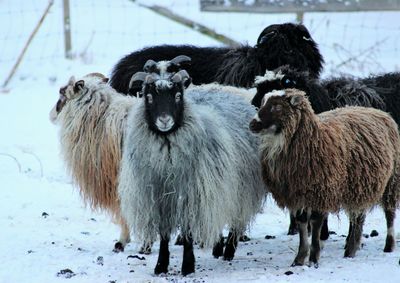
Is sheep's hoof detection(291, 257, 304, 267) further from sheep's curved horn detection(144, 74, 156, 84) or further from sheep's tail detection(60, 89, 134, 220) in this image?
sheep's curved horn detection(144, 74, 156, 84)

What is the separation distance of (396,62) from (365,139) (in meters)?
7.25

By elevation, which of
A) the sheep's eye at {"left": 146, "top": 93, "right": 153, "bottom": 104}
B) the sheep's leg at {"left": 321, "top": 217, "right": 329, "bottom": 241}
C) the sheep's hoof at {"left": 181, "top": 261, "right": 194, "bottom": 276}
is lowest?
the sheep's hoof at {"left": 181, "top": 261, "right": 194, "bottom": 276}

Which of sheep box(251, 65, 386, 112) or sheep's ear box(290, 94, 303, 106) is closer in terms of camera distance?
sheep's ear box(290, 94, 303, 106)

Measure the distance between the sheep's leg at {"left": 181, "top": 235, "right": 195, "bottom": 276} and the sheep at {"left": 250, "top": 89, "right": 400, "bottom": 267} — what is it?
875mm

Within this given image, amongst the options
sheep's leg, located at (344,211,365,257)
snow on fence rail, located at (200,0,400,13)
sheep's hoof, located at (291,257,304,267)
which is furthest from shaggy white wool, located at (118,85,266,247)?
snow on fence rail, located at (200,0,400,13)

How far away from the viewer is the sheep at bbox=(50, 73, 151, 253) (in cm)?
830

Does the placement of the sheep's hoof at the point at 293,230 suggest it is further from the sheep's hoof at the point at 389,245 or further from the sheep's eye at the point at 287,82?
the sheep's eye at the point at 287,82

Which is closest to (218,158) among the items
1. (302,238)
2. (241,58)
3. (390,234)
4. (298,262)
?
(302,238)

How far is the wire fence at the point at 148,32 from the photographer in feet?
49.3

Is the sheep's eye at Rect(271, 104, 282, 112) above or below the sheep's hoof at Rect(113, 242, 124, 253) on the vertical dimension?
above

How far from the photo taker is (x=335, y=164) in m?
7.31

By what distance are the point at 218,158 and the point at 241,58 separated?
2835mm

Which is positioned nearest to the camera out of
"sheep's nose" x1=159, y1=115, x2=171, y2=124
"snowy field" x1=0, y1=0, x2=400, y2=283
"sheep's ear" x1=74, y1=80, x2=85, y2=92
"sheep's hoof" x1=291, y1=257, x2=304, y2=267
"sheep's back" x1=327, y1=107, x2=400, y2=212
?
"sheep's nose" x1=159, y1=115, x2=171, y2=124

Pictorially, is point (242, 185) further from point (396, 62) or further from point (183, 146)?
point (396, 62)
